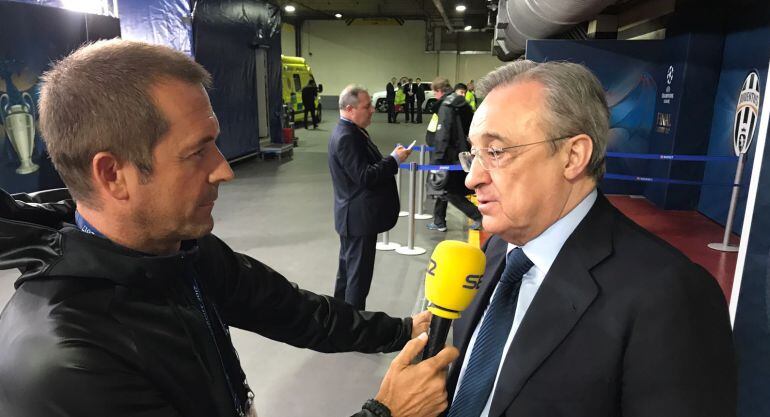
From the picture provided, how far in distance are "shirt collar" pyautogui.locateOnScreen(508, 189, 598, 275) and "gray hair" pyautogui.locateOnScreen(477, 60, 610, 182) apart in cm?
10

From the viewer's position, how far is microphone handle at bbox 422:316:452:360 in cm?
123

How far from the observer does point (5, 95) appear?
4.63m

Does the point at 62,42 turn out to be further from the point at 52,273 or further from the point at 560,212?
the point at 560,212

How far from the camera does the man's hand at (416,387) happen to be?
3.71 feet

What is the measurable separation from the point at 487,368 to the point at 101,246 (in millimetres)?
849

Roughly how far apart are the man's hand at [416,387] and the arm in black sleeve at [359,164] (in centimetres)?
217

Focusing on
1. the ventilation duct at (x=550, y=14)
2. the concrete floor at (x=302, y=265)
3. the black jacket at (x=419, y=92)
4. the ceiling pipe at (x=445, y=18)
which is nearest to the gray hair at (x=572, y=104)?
the concrete floor at (x=302, y=265)

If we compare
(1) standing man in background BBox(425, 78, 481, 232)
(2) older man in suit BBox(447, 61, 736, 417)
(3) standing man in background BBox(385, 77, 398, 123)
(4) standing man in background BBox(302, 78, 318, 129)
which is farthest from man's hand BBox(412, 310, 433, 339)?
(3) standing man in background BBox(385, 77, 398, 123)

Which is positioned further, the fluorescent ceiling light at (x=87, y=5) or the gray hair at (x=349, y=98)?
the fluorescent ceiling light at (x=87, y=5)

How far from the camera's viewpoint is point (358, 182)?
10.7ft

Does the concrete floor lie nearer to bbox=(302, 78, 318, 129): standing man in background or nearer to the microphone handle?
the microphone handle

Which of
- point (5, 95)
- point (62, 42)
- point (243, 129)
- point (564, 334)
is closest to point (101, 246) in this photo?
point (564, 334)

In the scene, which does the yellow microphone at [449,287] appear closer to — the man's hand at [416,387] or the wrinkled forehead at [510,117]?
the man's hand at [416,387]

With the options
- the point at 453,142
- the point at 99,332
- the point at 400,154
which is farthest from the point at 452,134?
the point at 99,332
